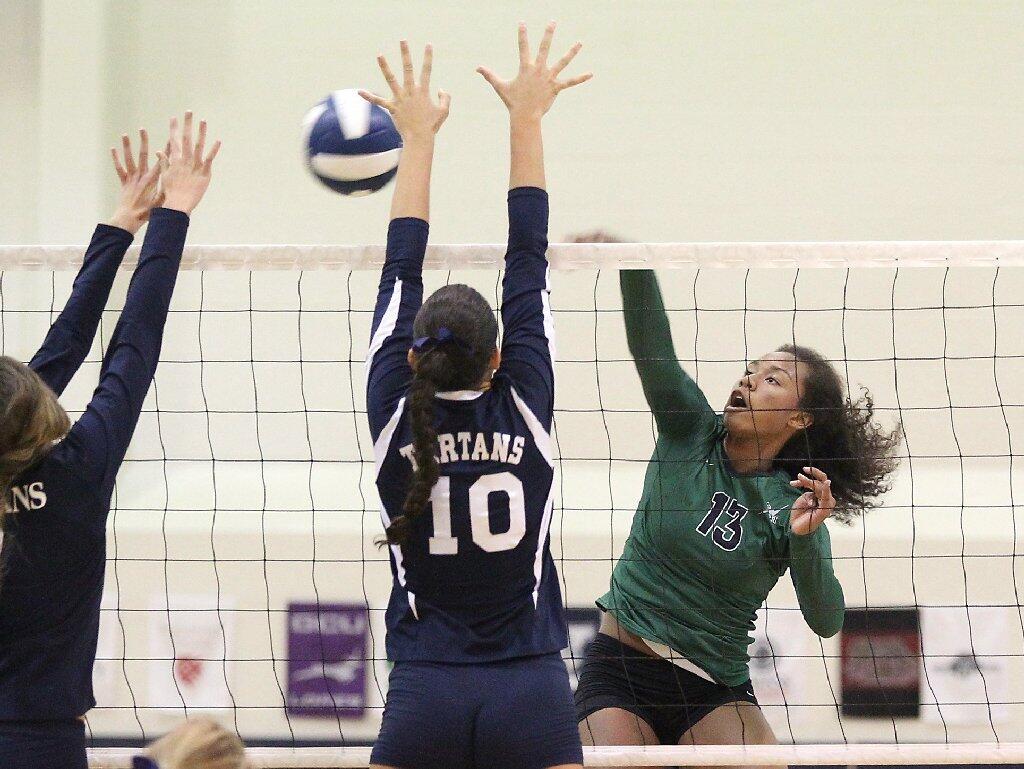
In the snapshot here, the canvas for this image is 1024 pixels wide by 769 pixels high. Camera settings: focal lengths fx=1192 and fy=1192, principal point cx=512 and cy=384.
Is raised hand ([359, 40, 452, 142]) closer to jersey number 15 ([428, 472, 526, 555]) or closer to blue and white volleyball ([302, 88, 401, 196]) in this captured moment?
blue and white volleyball ([302, 88, 401, 196])

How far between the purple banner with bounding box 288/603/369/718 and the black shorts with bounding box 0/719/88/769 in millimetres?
3804

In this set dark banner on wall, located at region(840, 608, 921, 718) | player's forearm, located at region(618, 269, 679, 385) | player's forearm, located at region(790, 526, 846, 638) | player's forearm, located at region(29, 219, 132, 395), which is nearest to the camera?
player's forearm, located at region(29, 219, 132, 395)

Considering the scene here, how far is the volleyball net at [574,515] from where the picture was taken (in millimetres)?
6160

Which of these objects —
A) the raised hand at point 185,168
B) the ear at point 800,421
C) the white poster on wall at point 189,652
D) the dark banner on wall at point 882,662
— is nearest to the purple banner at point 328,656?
the white poster on wall at point 189,652

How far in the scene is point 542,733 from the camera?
7.80ft

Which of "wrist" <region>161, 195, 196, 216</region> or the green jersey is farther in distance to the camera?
the green jersey

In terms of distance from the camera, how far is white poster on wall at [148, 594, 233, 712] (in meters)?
6.32

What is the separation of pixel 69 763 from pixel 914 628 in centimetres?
478

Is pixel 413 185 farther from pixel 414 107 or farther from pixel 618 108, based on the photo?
pixel 618 108

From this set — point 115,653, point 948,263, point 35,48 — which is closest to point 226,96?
point 35,48

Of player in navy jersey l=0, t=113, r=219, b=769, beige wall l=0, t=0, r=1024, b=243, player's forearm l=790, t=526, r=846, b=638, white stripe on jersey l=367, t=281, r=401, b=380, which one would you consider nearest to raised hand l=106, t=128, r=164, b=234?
player in navy jersey l=0, t=113, r=219, b=769

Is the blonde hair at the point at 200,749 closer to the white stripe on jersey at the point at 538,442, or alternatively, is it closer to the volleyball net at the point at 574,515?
the white stripe on jersey at the point at 538,442

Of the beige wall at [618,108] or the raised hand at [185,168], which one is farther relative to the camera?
the beige wall at [618,108]

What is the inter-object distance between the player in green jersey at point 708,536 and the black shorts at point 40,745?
54.2 inches
